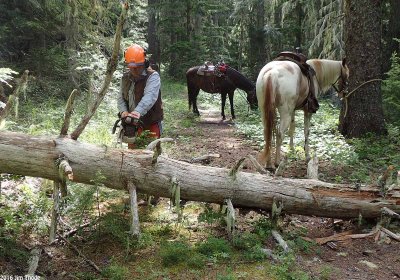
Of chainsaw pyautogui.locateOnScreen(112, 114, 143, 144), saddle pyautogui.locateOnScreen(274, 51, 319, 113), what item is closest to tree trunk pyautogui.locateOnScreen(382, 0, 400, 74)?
saddle pyautogui.locateOnScreen(274, 51, 319, 113)

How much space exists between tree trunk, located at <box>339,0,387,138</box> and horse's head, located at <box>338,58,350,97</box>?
468 mm

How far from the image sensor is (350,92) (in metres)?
8.53

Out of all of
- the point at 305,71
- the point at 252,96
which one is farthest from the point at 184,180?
the point at 252,96

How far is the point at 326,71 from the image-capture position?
8.11 meters

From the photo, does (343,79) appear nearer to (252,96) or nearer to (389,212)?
(389,212)

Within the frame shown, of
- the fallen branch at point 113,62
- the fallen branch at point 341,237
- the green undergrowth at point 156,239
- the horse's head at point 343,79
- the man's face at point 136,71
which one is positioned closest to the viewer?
the fallen branch at point 113,62

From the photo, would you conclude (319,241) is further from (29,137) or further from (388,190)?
(29,137)

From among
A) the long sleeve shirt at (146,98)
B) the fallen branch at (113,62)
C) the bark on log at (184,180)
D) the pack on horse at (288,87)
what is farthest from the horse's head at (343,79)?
the fallen branch at (113,62)

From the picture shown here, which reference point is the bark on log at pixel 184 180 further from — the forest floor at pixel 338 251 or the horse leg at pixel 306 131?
the horse leg at pixel 306 131

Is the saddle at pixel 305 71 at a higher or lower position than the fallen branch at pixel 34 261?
higher

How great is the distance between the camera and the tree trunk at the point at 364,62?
27.8ft

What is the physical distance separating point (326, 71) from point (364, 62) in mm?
1236

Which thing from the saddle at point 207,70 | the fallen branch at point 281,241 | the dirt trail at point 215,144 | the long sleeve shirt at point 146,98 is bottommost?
the fallen branch at point 281,241

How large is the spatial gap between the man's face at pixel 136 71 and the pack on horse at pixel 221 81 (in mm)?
7785
